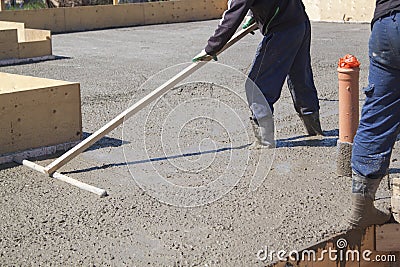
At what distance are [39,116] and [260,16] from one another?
7.38 ft

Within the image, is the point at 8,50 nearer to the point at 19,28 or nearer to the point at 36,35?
the point at 36,35

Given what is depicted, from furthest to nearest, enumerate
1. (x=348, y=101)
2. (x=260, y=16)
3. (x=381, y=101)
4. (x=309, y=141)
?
(x=309, y=141), (x=260, y=16), (x=348, y=101), (x=381, y=101)

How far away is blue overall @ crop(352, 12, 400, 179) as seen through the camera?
4.21m

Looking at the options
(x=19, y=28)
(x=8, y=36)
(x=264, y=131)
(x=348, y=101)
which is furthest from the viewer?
(x=19, y=28)

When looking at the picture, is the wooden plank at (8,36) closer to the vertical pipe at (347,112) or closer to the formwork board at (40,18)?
the formwork board at (40,18)

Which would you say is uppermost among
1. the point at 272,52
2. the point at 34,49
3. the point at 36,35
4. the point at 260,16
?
the point at 260,16

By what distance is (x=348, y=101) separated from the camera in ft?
18.4

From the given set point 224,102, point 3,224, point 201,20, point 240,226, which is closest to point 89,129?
point 224,102

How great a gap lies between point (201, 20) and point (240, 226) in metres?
18.5

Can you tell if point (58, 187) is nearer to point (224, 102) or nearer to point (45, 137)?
point (45, 137)

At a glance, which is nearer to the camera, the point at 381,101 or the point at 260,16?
the point at 381,101

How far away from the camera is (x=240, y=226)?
4676mm

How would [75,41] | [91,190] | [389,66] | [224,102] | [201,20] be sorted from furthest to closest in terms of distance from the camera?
[201,20] < [75,41] < [224,102] < [91,190] < [389,66]

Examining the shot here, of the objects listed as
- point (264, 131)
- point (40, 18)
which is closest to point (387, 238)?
point (264, 131)
